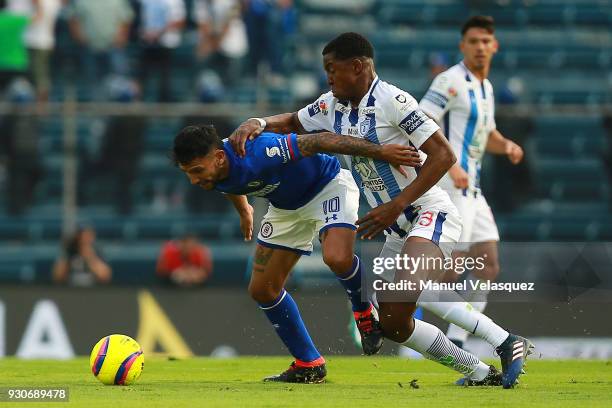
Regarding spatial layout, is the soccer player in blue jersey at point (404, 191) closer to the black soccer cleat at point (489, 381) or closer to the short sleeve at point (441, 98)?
the black soccer cleat at point (489, 381)

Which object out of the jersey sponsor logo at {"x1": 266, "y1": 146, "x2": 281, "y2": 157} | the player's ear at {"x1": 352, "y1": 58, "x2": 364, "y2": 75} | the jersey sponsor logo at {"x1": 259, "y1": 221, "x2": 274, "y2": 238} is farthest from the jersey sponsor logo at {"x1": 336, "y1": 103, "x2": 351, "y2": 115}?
Answer: the jersey sponsor logo at {"x1": 259, "y1": 221, "x2": 274, "y2": 238}

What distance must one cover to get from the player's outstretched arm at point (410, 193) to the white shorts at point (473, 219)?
2.45 m

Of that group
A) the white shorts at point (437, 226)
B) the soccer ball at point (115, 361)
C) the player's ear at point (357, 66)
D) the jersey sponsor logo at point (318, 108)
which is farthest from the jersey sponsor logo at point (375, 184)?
the soccer ball at point (115, 361)

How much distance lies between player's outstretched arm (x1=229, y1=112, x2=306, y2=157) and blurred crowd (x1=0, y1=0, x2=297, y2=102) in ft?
24.1

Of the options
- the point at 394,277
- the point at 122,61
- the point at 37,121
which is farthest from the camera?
the point at 122,61

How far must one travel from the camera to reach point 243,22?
692 inches

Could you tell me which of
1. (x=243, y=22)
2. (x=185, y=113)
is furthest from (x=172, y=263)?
(x=243, y=22)

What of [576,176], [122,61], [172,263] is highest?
[122,61]

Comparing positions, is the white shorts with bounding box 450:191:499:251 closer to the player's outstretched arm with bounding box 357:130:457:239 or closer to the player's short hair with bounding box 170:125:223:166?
the player's outstretched arm with bounding box 357:130:457:239

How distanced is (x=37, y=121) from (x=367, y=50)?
7.11 metres

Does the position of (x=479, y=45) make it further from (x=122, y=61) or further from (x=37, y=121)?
(x=122, y=61)

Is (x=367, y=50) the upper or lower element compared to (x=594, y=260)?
upper

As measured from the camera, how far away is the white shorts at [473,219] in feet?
35.1

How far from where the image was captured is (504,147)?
11172mm
